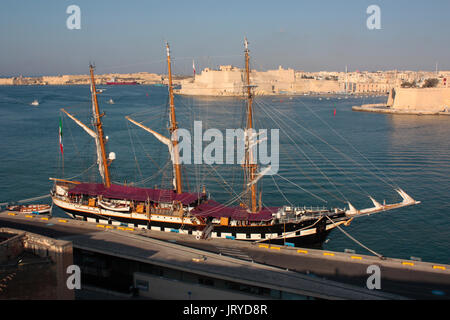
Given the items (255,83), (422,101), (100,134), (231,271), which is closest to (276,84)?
(255,83)

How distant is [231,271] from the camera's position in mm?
13164

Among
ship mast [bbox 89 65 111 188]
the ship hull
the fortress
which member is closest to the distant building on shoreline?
the fortress

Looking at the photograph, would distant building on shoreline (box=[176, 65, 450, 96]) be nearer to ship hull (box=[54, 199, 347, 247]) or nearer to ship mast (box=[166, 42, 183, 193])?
ship mast (box=[166, 42, 183, 193])

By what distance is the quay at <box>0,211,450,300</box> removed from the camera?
1244cm

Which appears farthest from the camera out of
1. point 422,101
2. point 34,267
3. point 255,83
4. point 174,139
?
point 255,83

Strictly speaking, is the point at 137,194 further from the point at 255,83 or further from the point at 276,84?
the point at 276,84

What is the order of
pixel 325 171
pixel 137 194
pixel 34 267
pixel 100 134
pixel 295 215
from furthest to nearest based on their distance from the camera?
1. pixel 325 171
2. pixel 100 134
3. pixel 137 194
4. pixel 295 215
5. pixel 34 267

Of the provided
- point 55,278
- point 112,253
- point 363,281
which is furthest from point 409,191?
point 55,278

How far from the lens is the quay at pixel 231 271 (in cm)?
1244

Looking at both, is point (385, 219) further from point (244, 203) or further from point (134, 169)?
point (134, 169)

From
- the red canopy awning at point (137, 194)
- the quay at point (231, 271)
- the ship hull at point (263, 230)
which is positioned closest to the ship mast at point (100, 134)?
the red canopy awning at point (137, 194)

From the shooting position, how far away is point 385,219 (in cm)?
2428

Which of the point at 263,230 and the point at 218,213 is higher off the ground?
the point at 218,213
